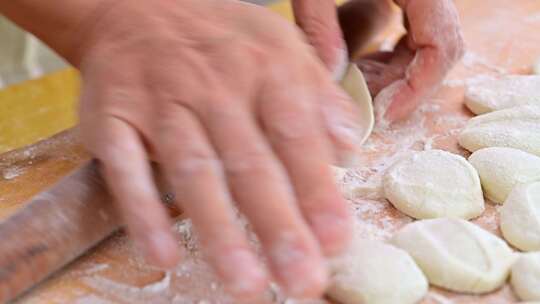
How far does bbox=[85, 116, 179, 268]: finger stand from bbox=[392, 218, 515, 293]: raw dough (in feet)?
0.92

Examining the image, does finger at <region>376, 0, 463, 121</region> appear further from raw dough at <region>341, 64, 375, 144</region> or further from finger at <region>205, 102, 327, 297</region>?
finger at <region>205, 102, 327, 297</region>

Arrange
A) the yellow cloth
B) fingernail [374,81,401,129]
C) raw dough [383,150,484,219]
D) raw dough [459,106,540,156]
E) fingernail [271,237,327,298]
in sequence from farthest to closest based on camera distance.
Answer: the yellow cloth, fingernail [374,81,401,129], raw dough [459,106,540,156], raw dough [383,150,484,219], fingernail [271,237,327,298]

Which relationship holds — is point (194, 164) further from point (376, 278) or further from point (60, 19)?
point (60, 19)

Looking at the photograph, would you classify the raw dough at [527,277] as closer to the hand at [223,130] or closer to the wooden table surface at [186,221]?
the wooden table surface at [186,221]

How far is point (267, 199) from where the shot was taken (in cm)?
71

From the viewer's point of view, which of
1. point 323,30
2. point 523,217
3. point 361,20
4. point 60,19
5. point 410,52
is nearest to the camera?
point 523,217

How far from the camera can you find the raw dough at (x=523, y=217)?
0.86 metres

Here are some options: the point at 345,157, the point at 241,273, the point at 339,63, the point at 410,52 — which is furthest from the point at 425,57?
the point at 241,273

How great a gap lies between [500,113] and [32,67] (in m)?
1.11

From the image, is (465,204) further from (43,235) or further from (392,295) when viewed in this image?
(43,235)

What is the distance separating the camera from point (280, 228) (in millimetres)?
688

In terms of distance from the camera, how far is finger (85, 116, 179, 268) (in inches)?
28.3

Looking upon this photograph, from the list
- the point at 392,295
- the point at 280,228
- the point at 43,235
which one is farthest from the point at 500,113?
the point at 43,235

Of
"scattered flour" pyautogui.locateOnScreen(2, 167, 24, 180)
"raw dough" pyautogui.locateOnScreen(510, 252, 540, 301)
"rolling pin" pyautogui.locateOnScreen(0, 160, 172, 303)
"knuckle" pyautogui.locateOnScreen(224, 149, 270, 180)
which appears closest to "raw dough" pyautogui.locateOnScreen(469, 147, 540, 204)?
"raw dough" pyautogui.locateOnScreen(510, 252, 540, 301)
